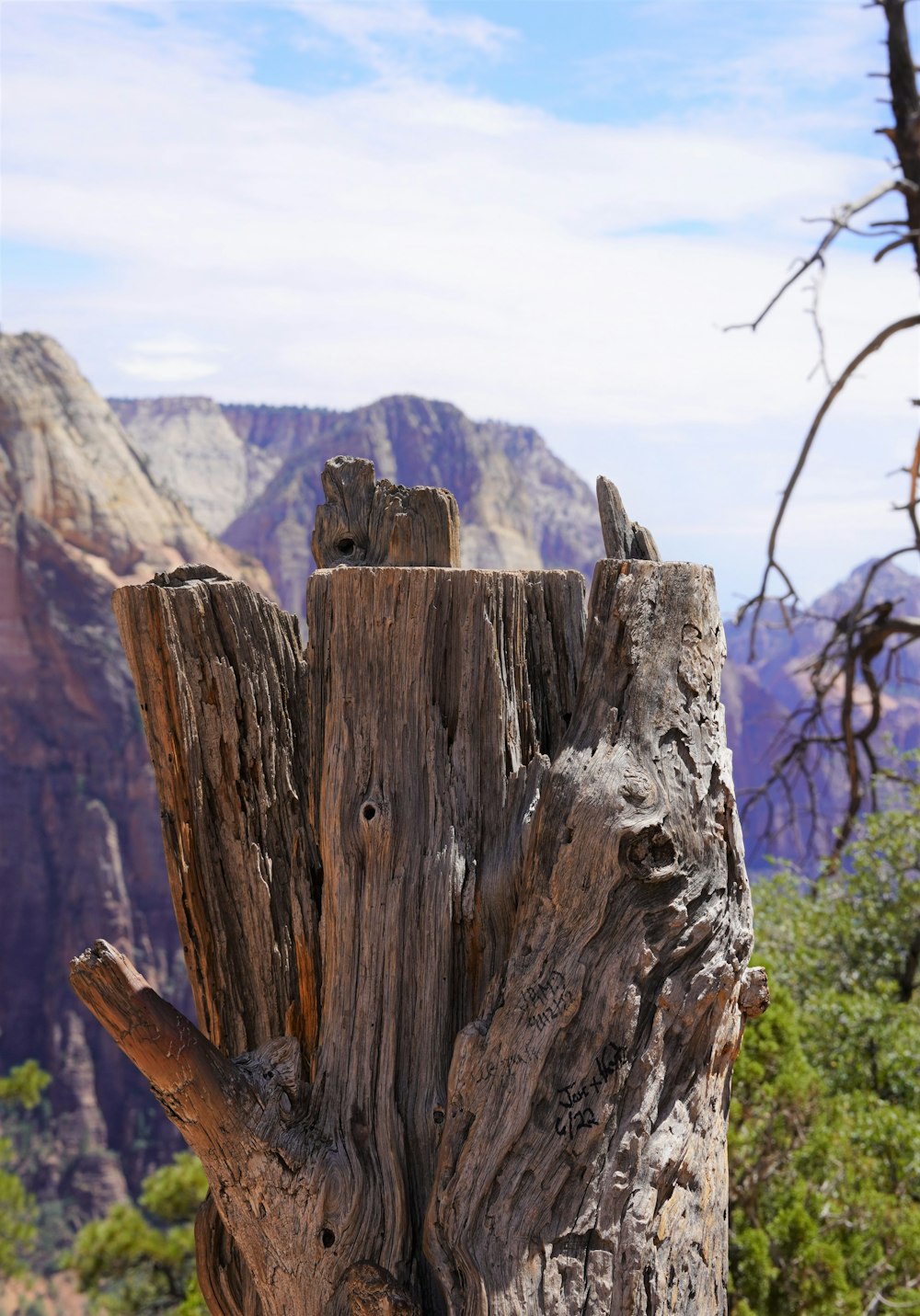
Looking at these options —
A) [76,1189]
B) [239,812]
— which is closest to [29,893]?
[76,1189]

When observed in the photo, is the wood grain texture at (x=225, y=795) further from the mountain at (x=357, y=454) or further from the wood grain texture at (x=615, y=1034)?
the mountain at (x=357, y=454)

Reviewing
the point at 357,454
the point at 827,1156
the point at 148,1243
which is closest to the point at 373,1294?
the point at 827,1156

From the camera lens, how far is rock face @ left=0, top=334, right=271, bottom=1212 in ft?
174

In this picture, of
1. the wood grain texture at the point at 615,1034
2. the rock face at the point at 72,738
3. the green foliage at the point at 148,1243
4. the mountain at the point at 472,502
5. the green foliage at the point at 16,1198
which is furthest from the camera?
the mountain at the point at 472,502

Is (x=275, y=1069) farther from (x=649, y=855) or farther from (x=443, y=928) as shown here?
(x=649, y=855)

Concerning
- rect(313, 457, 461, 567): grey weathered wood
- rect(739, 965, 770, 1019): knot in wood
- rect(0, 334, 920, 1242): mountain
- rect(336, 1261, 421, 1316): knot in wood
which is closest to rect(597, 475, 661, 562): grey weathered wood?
rect(313, 457, 461, 567): grey weathered wood

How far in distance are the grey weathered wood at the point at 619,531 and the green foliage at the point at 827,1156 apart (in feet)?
12.6

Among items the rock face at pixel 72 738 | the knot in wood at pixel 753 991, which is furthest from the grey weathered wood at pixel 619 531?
the rock face at pixel 72 738

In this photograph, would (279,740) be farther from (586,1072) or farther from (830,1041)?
(830,1041)

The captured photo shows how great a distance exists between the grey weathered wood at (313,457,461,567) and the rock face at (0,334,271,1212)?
51.0 meters

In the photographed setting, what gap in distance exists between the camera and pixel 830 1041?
7523mm

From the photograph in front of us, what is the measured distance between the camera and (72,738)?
57.0m

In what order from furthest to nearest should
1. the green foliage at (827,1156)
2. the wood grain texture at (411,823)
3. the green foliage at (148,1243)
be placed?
the green foliage at (148,1243)
the green foliage at (827,1156)
the wood grain texture at (411,823)

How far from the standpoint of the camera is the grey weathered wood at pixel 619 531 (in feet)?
8.98
